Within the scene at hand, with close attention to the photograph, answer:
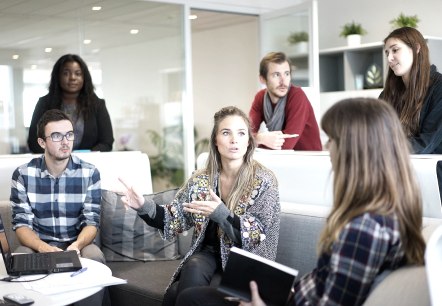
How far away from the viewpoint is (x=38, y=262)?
2.46 m

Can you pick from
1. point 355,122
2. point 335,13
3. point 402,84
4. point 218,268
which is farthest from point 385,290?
point 335,13

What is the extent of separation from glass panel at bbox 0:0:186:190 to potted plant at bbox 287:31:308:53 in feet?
3.80

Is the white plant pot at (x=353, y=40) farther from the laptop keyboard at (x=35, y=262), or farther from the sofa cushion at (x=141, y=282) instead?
the laptop keyboard at (x=35, y=262)

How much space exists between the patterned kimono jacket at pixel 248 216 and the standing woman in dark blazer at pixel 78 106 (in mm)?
1698

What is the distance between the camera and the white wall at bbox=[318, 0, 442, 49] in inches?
253

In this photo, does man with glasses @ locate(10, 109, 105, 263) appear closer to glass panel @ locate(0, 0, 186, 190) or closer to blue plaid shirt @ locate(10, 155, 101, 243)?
blue plaid shirt @ locate(10, 155, 101, 243)

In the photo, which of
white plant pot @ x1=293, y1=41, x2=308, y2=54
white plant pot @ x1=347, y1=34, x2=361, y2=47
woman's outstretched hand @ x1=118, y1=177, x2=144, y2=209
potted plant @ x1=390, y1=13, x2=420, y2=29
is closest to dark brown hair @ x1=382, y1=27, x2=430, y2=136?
woman's outstretched hand @ x1=118, y1=177, x2=144, y2=209

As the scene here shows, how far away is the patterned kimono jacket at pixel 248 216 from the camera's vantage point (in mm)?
2609

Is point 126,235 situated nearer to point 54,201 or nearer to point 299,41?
point 54,201

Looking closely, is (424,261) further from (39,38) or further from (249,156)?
(39,38)

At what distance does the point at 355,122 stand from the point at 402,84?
165 centimetres

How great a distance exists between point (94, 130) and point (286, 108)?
56.0 inches

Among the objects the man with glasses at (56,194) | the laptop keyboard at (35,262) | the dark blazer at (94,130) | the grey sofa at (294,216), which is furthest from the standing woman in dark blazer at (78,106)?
the laptop keyboard at (35,262)

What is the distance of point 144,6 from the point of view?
6.05m
